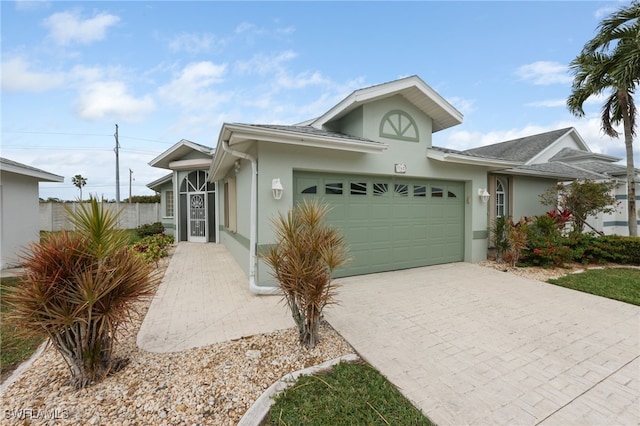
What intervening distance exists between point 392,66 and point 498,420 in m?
12.0

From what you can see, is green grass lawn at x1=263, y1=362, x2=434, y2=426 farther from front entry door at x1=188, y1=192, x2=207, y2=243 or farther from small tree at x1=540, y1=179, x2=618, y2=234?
front entry door at x1=188, y1=192, x2=207, y2=243

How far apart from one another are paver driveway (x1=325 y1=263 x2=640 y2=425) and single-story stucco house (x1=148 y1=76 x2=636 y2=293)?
1.89 metres

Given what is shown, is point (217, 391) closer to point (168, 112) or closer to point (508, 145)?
point (168, 112)

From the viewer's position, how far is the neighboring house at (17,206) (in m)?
8.33

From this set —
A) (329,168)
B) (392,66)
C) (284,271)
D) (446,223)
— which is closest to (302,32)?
(392,66)

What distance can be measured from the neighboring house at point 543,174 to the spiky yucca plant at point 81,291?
981cm

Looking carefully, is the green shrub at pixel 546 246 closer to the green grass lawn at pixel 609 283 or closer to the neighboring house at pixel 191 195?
the green grass lawn at pixel 609 283

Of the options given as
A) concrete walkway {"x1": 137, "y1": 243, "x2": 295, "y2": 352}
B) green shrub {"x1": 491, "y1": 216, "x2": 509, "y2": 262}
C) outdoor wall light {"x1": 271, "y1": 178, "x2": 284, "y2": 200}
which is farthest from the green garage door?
concrete walkway {"x1": 137, "y1": 243, "x2": 295, "y2": 352}

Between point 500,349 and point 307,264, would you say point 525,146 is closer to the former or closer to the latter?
point 500,349

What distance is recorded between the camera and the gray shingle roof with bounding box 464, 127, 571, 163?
18406 mm

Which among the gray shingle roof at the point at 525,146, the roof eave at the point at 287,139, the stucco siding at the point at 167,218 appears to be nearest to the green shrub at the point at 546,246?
the roof eave at the point at 287,139

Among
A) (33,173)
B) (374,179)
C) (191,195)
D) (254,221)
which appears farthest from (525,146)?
(33,173)

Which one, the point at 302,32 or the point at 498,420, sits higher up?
the point at 302,32

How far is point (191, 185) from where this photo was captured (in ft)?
48.1
